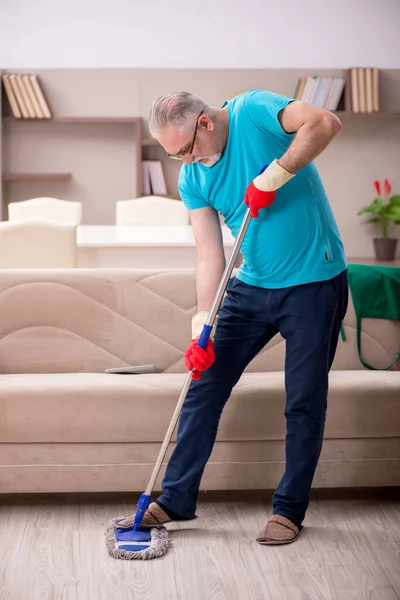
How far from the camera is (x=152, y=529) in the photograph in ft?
7.89

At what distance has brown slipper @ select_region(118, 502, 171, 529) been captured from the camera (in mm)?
2406

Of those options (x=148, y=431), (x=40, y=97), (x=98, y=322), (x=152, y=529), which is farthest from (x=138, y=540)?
(x=40, y=97)

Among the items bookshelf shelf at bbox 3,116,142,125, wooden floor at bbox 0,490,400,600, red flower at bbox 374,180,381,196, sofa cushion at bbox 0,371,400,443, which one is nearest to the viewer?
wooden floor at bbox 0,490,400,600

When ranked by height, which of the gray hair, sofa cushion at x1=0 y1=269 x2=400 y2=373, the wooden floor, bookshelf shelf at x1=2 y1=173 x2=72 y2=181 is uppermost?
the gray hair

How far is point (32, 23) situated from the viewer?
24.8 feet

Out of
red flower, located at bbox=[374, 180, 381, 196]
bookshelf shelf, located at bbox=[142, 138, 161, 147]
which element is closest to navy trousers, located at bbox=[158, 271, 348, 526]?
bookshelf shelf, located at bbox=[142, 138, 161, 147]

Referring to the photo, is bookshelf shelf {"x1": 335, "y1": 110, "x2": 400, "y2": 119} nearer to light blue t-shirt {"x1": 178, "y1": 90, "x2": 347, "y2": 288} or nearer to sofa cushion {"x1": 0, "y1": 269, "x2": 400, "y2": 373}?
sofa cushion {"x1": 0, "y1": 269, "x2": 400, "y2": 373}

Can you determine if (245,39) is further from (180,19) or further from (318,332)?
(318,332)

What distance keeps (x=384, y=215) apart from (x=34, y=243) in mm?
4372

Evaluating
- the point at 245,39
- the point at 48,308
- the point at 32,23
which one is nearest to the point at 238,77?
the point at 245,39

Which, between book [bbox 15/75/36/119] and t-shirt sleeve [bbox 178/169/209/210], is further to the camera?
book [bbox 15/75/36/119]

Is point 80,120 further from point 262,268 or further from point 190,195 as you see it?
point 262,268

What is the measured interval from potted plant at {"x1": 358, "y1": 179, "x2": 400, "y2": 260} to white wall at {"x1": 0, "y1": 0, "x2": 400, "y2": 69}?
3.95 feet

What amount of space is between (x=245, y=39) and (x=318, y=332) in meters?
5.86
